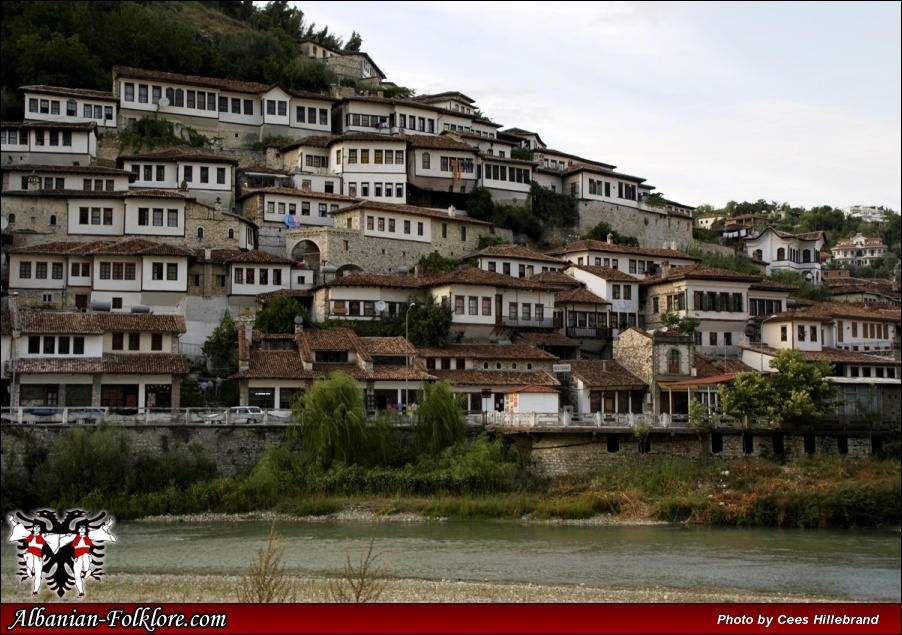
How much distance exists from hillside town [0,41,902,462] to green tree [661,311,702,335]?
0.42 m

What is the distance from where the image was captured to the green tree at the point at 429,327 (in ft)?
161

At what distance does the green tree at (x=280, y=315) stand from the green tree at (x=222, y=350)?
1.75 metres

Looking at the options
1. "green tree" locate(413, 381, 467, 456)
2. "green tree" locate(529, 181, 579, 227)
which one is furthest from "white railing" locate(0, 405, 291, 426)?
"green tree" locate(529, 181, 579, 227)

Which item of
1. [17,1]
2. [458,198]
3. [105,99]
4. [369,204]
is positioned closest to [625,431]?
[369,204]

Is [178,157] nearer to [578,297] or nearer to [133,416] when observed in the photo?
[578,297]

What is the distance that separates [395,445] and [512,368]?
982cm

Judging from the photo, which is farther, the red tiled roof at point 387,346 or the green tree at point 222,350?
the green tree at point 222,350

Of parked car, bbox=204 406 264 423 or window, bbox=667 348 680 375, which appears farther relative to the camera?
window, bbox=667 348 680 375

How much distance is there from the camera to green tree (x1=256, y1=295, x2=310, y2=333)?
4909cm

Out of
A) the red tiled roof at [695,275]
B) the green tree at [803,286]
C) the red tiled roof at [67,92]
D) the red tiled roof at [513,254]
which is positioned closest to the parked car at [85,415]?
the red tiled roof at [513,254]

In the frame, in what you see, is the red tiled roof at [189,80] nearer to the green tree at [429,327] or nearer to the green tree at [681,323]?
the green tree at [429,327]

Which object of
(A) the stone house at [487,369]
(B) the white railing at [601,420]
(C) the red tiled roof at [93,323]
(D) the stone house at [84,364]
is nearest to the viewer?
(B) the white railing at [601,420]

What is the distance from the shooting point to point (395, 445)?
40.3m

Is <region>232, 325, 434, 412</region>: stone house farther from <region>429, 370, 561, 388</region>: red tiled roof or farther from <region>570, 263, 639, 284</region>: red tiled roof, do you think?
<region>570, 263, 639, 284</region>: red tiled roof
